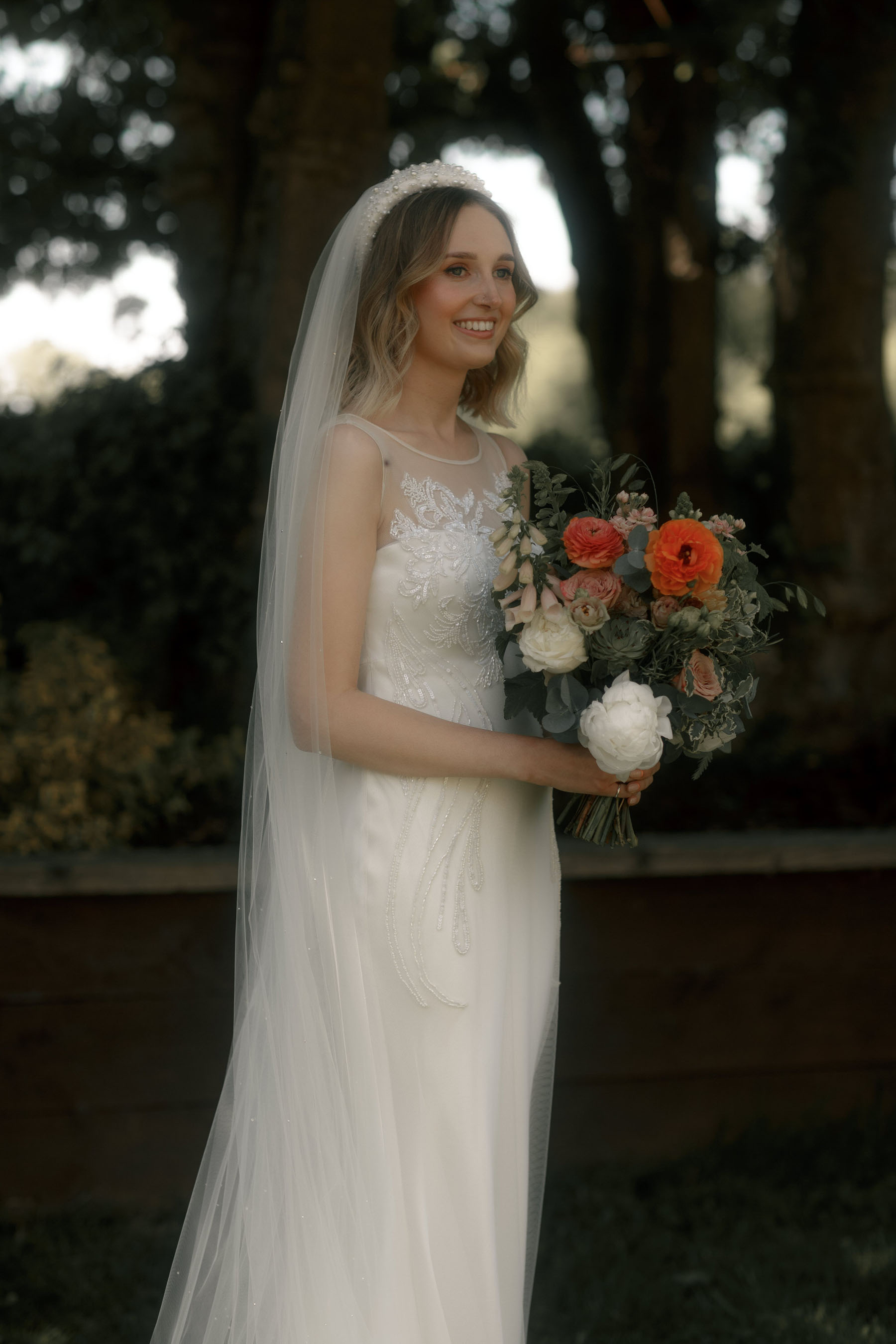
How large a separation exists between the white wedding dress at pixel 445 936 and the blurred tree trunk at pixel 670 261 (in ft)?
13.5

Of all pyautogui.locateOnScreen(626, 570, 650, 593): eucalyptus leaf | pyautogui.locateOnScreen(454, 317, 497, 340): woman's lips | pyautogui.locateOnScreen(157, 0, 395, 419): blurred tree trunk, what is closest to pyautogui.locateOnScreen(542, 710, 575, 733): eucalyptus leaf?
pyautogui.locateOnScreen(626, 570, 650, 593): eucalyptus leaf

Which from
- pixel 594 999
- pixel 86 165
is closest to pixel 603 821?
pixel 594 999

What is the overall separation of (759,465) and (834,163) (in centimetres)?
138

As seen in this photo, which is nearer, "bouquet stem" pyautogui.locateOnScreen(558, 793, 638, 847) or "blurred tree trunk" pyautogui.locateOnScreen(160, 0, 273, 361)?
"bouquet stem" pyautogui.locateOnScreen(558, 793, 638, 847)

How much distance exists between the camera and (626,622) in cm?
207

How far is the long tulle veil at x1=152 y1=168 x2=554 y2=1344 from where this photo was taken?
2.19m

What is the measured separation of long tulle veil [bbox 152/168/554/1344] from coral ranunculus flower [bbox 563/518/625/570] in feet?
1.49

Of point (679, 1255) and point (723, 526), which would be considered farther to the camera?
point (679, 1255)

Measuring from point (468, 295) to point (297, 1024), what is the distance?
1385 mm

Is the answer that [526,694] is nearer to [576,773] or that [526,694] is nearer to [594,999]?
[576,773]

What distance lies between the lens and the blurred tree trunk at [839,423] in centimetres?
548

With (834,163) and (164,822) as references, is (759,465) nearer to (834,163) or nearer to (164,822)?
(834,163)

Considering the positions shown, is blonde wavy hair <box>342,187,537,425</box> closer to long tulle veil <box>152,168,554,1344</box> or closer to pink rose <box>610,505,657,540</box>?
long tulle veil <box>152,168,554,1344</box>

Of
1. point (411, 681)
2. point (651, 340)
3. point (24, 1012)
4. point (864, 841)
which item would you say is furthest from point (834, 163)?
point (24, 1012)
